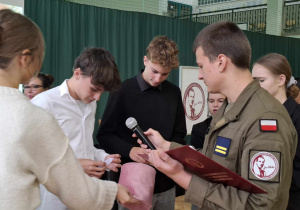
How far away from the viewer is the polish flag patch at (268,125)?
124 centimetres

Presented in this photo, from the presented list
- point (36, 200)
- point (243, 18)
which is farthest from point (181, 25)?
point (36, 200)

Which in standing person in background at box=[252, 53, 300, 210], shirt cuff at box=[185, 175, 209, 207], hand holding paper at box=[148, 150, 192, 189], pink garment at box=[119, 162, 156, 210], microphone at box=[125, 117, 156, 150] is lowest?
pink garment at box=[119, 162, 156, 210]

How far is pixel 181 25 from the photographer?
6.59 meters

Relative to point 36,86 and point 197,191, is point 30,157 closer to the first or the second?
point 197,191

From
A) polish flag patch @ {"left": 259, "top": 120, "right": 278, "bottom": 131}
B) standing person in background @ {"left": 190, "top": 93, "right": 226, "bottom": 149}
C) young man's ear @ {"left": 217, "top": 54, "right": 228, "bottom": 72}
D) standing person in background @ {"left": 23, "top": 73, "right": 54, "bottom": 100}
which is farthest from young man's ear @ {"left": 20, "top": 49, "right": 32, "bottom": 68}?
standing person in background @ {"left": 23, "top": 73, "right": 54, "bottom": 100}

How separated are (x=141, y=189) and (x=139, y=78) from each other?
99 cm

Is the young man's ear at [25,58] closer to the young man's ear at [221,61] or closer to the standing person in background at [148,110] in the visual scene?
the young man's ear at [221,61]

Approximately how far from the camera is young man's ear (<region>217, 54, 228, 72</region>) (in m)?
1.42

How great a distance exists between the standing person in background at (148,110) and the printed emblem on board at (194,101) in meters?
4.11

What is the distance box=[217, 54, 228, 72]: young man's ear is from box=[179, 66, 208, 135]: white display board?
4.94m

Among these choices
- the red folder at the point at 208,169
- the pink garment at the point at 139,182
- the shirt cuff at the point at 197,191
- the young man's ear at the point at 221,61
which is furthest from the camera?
the pink garment at the point at 139,182


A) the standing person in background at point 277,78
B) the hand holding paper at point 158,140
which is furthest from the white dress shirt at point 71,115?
the standing person in background at point 277,78

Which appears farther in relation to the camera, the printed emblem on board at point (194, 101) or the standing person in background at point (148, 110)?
the printed emblem on board at point (194, 101)

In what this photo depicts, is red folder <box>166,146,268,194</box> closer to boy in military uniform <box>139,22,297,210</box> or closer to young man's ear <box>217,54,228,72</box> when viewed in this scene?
boy in military uniform <box>139,22,297,210</box>
